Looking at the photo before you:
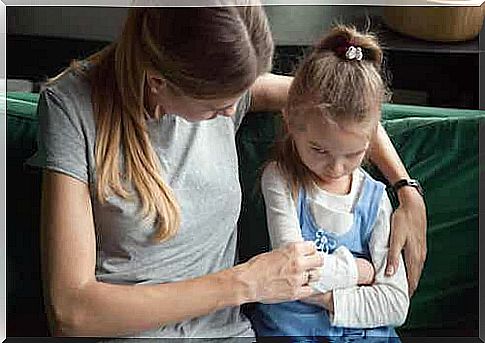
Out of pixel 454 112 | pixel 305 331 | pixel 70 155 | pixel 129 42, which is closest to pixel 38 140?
pixel 70 155

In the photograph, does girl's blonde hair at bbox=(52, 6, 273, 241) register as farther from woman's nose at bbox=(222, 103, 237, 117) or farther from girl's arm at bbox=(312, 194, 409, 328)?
girl's arm at bbox=(312, 194, 409, 328)

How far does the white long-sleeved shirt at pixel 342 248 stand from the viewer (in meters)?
1.21

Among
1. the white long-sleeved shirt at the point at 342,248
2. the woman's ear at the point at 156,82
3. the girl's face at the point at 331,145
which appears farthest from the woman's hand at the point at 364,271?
the woman's ear at the point at 156,82

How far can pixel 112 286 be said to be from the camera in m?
1.19

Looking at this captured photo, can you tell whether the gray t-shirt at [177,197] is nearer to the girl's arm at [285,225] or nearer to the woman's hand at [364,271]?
the girl's arm at [285,225]

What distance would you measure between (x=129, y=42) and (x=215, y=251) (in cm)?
27

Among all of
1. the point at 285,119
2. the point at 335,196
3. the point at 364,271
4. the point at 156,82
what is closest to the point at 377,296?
the point at 364,271

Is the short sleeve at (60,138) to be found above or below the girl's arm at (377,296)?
above

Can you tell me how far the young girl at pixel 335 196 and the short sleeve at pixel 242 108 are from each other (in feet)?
0.16

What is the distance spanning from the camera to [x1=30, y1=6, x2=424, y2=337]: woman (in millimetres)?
1165

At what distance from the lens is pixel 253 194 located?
1.21 m

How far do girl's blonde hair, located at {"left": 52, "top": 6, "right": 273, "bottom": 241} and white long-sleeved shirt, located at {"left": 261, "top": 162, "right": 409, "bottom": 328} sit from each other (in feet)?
0.40

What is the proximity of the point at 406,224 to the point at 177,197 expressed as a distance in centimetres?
29

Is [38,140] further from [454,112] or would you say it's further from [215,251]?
[454,112]
